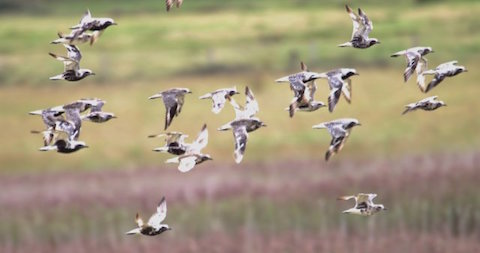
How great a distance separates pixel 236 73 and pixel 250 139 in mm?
12026

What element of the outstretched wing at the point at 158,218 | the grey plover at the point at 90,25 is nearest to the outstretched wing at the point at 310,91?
the outstretched wing at the point at 158,218

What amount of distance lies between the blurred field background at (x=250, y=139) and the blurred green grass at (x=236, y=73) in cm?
8

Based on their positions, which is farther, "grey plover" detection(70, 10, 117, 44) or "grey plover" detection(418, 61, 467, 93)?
"grey plover" detection(418, 61, 467, 93)

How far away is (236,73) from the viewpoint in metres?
43.8

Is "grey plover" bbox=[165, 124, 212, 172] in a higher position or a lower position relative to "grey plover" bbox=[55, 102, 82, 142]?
lower

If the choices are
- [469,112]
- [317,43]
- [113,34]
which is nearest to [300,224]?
[469,112]

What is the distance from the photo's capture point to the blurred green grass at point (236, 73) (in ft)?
105

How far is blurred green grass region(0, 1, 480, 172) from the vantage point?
32125 mm

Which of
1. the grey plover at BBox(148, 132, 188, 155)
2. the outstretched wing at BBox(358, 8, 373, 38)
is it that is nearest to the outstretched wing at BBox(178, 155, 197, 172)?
the grey plover at BBox(148, 132, 188, 155)

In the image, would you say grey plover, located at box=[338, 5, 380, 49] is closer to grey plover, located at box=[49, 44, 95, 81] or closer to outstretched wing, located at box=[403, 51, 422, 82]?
outstretched wing, located at box=[403, 51, 422, 82]

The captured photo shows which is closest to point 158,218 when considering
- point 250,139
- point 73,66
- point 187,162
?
point 187,162

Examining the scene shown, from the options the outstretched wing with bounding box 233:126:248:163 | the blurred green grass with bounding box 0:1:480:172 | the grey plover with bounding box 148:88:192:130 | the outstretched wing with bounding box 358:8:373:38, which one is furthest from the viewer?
the blurred green grass with bounding box 0:1:480:172

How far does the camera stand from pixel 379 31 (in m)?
51.4

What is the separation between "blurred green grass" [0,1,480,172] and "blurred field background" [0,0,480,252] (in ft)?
0.27
